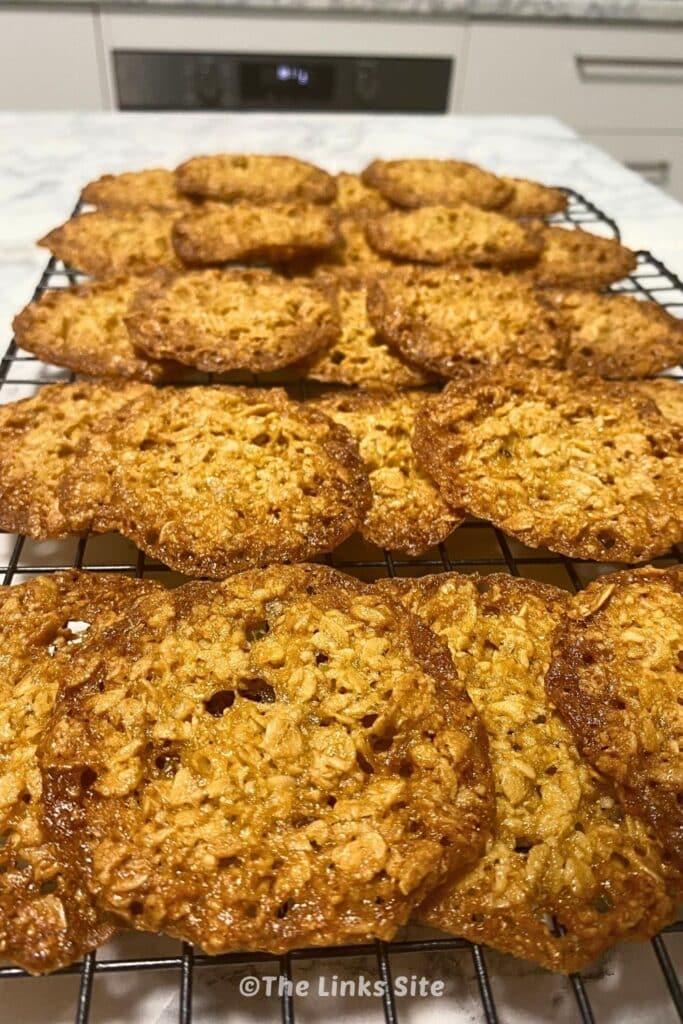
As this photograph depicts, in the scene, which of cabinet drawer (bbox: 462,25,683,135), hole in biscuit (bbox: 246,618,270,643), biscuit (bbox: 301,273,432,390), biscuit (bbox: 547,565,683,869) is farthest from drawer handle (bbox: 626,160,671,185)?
hole in biscuit (bbox: 246,618,270,643)

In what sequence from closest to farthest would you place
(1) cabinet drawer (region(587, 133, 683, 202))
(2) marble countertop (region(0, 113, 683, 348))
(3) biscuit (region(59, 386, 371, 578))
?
(3) biscuit (region(59, 386, 371, 578))
(2) marble countertop (region(0, 113, 683, 348))
(1) cabinet drawer (region(587, 133, 683, 202))

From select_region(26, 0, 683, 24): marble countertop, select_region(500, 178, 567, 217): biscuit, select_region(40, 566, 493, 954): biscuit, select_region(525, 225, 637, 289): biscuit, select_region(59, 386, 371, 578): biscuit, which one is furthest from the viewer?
select_region(26, 0, 683, 24): marble countertop

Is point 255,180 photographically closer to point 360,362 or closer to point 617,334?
point 360,362

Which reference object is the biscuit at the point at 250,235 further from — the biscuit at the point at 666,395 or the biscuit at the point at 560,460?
the biscuit at the point at 666,395

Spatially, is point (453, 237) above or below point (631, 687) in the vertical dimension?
above

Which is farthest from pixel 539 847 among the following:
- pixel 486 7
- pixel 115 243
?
pixel 486 7

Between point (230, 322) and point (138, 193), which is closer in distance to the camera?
point (230, 322)

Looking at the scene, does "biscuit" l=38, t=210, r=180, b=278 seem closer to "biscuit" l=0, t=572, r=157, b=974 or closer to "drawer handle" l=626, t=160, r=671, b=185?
"biscuit" l=0, t=572, r=157, b=974
